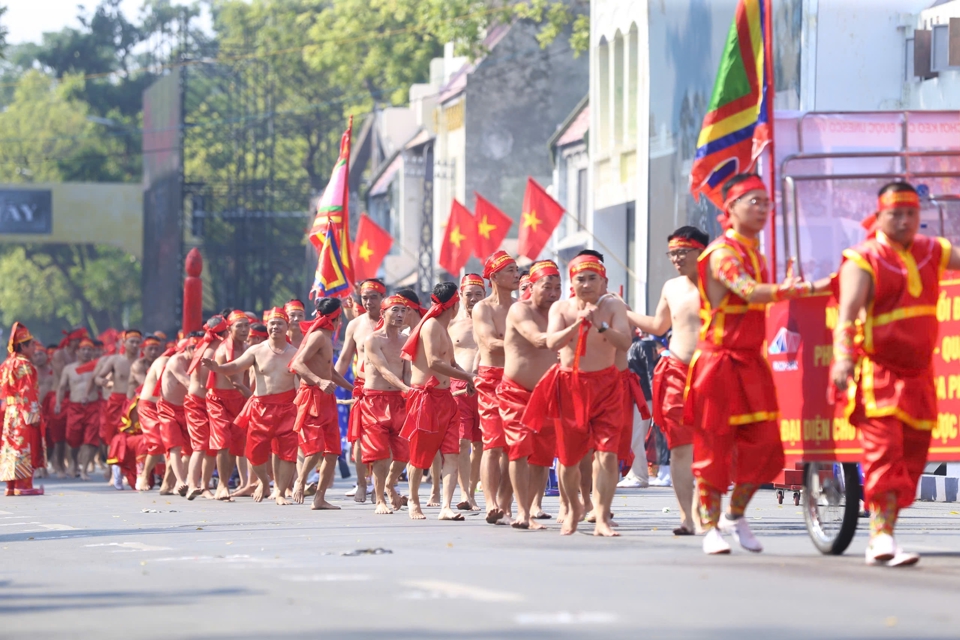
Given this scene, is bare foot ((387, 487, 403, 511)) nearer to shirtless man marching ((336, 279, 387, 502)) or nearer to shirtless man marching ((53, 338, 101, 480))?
shirtless man marching ((336, 279, 387, 502))

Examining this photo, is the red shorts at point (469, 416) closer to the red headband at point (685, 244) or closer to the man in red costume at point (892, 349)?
the red headband at point (685, 244)

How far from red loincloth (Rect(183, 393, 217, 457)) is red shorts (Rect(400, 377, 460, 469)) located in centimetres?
539

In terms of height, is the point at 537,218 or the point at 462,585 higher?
the point at 537,218

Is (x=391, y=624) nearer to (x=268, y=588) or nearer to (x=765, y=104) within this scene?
(x=268, y=588)

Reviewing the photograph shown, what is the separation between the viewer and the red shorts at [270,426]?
17984 millimetres

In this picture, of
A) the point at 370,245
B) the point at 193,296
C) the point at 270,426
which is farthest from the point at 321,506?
the point at 370,245

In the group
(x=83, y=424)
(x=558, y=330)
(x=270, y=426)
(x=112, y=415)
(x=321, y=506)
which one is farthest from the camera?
(x=83, y=424)

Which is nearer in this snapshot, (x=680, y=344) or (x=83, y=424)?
(x=680, y=344)

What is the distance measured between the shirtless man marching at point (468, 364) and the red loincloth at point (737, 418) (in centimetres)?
574

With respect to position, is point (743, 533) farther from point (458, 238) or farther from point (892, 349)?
point (458, 238)

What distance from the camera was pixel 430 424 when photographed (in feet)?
47.8

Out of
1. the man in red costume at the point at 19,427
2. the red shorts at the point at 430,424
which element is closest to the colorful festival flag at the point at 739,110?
the red shorts at the point at 430,424

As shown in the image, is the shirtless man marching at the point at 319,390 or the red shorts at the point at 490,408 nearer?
the red shorts at the point at 490,408

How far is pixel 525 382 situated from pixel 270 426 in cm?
584
